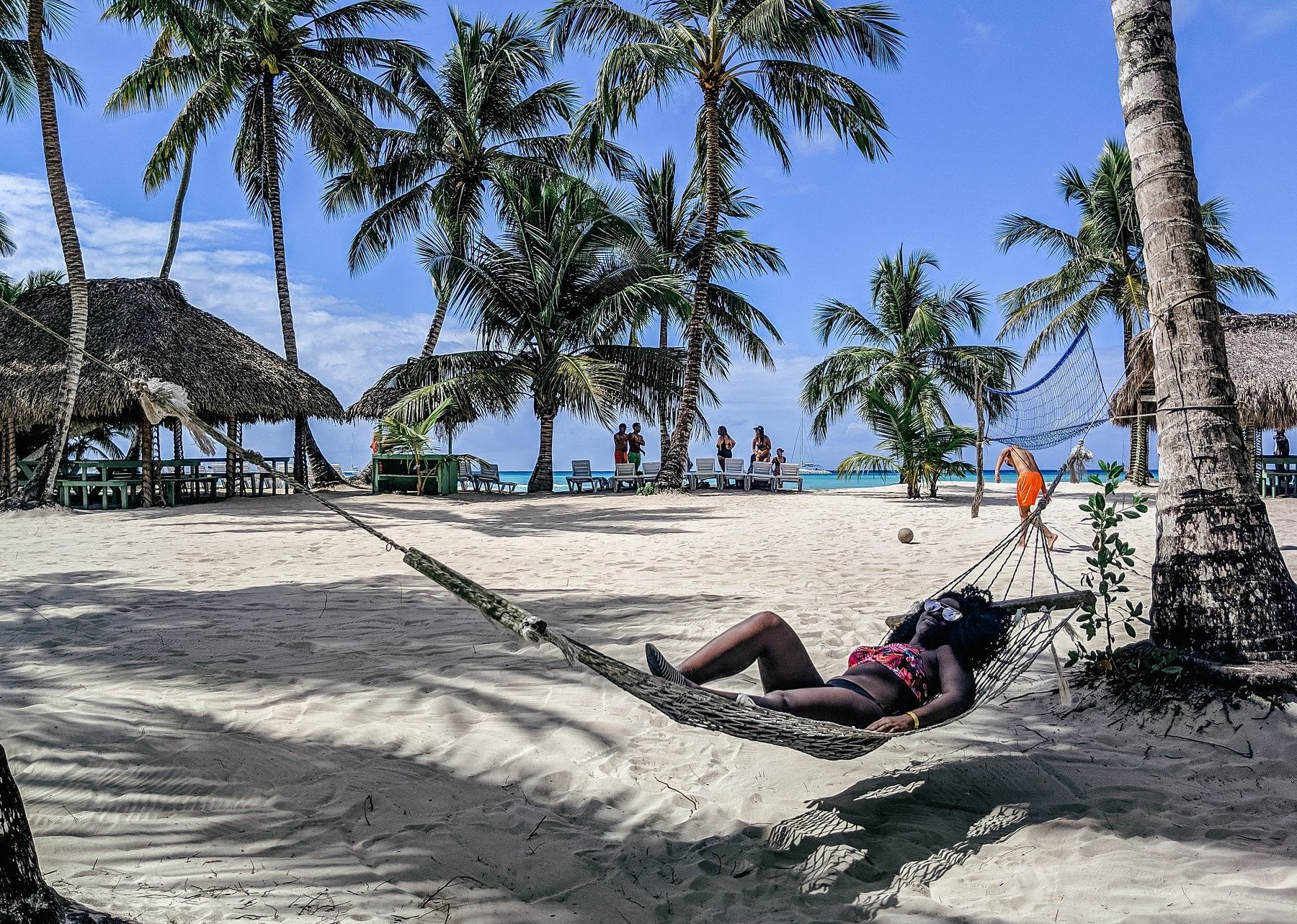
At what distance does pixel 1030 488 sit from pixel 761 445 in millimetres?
10137

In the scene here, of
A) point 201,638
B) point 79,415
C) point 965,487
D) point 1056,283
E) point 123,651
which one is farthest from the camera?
point 1056,283

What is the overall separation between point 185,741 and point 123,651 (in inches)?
50.9

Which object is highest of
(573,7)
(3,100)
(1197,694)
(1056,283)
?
(573,7)

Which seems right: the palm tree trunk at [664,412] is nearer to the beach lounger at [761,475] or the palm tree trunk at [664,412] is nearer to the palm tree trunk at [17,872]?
the beach lounger at [761,475]

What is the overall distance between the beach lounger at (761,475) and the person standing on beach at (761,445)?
1.84ft

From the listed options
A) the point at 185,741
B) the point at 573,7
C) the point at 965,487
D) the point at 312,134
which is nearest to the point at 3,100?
the point at 312,134

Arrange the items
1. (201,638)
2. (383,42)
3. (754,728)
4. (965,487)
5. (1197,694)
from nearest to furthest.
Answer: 1. (754,728)
2. (1197,694)
3. (201,638)
4. (383,42)
5. (965,487)

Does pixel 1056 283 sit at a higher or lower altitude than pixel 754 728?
higher

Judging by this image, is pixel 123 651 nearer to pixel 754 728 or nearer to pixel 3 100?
pixel 754 728

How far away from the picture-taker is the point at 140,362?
1121cm

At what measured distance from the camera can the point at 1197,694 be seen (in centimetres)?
276

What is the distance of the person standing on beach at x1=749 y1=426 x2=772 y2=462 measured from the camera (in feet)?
54.4

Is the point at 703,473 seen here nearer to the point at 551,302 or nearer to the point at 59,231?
the point at 551,302

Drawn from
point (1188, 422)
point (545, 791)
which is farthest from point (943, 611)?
point (545, 791)
